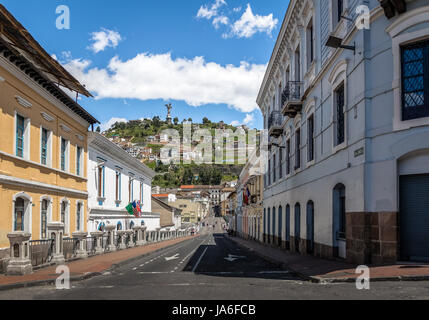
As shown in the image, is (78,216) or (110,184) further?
(110,184)

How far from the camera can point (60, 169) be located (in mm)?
20719

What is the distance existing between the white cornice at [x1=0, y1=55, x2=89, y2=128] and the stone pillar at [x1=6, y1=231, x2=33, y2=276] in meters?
6.16

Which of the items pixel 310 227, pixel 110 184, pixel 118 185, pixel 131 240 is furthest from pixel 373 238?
pixel 118 185

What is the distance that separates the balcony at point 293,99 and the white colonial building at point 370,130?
1877mm

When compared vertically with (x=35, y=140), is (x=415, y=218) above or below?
below

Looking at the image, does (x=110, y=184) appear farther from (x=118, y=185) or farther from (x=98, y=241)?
(x=98, y=241)

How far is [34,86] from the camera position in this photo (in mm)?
17438

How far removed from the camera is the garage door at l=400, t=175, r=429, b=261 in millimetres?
10703

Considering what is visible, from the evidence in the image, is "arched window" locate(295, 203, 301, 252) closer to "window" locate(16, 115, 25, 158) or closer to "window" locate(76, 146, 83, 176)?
"window" locate(76, 146, 83, 176)

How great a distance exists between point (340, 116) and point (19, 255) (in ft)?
38.2

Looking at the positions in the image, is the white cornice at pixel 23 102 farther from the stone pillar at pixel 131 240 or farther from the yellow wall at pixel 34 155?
the stone pillar at pixel 131 240

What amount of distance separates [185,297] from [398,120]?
7255 mm

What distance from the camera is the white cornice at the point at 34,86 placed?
14.8 metres
